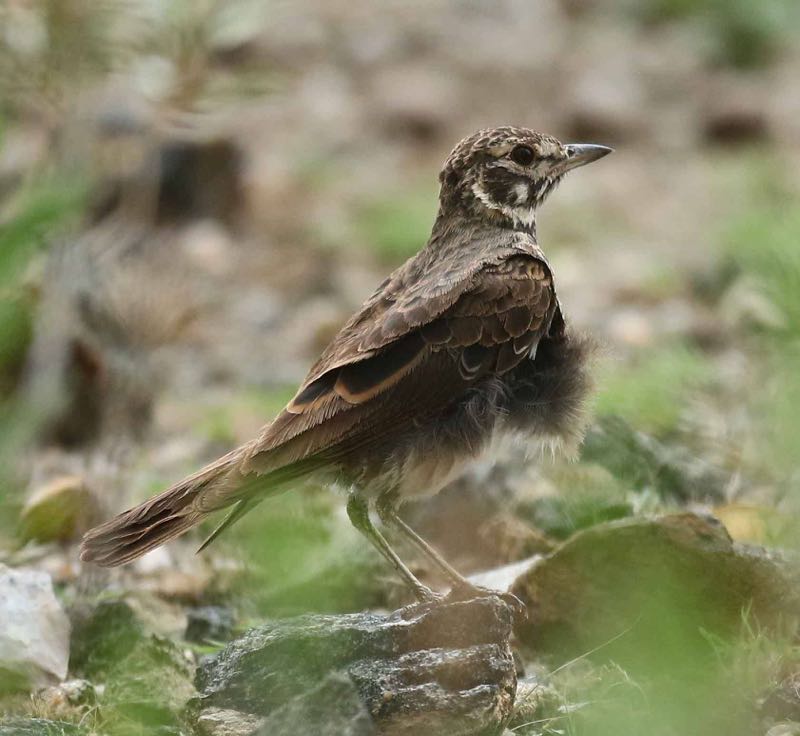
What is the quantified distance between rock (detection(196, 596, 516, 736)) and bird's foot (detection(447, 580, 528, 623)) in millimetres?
285

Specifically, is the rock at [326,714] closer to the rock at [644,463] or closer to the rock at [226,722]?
the rock at [226,722]

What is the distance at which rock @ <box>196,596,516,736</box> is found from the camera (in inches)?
166

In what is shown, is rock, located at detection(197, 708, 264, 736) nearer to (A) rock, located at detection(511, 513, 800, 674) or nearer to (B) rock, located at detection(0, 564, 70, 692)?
(B) rock, located at detection(0, 564, 70, 692)

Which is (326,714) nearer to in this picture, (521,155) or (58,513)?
(58,513)

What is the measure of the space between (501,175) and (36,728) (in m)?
2.81

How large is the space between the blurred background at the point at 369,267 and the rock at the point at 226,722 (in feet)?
0.97

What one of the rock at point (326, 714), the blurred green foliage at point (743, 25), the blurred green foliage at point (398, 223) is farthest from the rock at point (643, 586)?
the blurred green foliage at point (743, 25)

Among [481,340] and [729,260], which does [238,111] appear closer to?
[729,260]

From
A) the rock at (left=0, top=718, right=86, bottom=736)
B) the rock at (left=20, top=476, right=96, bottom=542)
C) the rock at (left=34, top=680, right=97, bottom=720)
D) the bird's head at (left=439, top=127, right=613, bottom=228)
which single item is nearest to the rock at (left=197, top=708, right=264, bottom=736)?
the rock at (left=0, top=718, right=86, bottom=736)

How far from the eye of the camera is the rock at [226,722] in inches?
165

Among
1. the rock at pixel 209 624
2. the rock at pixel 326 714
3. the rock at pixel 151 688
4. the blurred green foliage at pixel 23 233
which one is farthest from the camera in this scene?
the rock at pixel 209 624

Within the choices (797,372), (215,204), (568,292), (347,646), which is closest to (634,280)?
(568,292)

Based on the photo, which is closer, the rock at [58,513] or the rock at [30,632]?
the rock at [30,632]

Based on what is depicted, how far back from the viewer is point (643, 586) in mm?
5031
